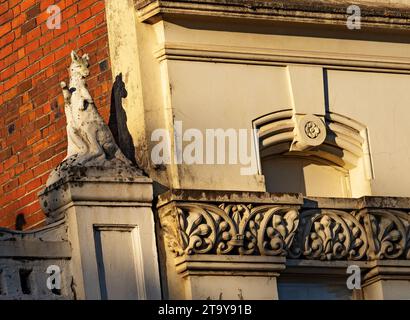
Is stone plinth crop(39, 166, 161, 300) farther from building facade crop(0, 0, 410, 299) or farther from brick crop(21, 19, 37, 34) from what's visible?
brick crop(21, 19, 37, 34)

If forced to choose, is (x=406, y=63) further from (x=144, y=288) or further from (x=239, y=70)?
(x=144, y=288)

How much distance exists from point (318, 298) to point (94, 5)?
2.92m

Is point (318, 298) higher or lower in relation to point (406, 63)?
lower

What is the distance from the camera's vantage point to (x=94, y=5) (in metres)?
18.2

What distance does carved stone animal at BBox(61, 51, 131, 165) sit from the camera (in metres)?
17.2

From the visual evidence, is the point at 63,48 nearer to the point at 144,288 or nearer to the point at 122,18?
the point at 122,18

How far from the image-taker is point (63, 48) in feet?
60.2

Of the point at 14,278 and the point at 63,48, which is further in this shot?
the point at 63,48

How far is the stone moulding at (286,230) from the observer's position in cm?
1723

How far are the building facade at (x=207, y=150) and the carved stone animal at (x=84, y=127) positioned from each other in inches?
0.7

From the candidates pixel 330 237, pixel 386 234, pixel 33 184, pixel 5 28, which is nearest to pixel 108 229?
pixel 33 184

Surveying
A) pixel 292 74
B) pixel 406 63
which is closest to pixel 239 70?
pixel 292 74

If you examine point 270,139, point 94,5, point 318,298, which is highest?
point 94,5

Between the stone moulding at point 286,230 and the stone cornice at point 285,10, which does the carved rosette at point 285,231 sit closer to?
the stone moulding at point 286,230
